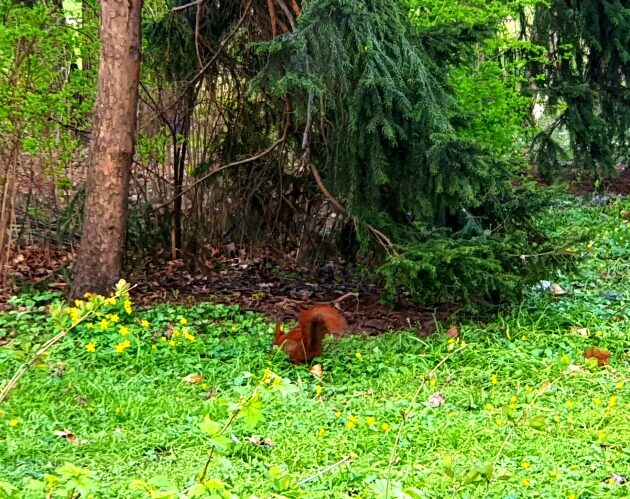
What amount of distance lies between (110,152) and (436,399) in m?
3.07

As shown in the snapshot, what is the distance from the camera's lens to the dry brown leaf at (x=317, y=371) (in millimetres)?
4148

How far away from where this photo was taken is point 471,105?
21.8 feet

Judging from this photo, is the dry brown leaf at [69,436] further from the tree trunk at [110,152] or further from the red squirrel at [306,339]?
the tree trunk at [110,152]

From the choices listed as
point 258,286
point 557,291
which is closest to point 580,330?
point 557,291

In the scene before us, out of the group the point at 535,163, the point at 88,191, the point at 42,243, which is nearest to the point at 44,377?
the point at 88,191

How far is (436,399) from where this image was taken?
3764 millimetres

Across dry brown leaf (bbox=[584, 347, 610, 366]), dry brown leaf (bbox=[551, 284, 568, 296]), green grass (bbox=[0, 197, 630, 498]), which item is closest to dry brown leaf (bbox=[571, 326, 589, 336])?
green grass (bbox=[0, 197, 630, 498])

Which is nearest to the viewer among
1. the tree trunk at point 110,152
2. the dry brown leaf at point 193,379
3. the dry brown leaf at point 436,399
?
the dry brown leaf at point 436,399

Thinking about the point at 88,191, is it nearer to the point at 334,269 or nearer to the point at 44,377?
the point at 44,377

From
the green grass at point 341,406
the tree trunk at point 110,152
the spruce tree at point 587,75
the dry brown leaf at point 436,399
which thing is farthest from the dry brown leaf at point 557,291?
the spruce tree at point 587,75

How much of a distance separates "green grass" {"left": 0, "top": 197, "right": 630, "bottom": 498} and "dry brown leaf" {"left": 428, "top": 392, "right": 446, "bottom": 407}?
25mm

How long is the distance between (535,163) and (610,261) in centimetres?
372

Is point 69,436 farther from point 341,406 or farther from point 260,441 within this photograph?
point 341,406

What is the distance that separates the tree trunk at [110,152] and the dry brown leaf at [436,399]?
8.90 ft
